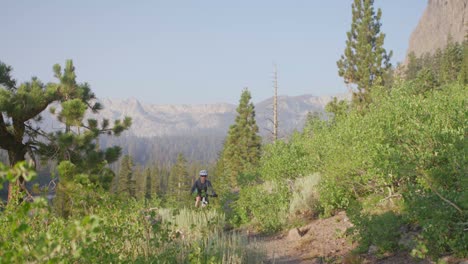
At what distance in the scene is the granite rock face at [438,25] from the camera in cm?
17025

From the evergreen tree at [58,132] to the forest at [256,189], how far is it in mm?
28

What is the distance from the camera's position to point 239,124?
50.0 meters

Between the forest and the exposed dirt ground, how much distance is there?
0.23m

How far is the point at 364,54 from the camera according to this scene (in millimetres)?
28969

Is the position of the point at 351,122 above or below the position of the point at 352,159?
above

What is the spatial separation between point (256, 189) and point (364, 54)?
19503 millimetres

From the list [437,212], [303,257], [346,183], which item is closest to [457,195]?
[437,212]

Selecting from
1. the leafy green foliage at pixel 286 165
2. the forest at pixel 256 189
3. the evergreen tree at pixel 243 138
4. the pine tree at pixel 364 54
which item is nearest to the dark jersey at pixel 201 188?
the forest at pixel 256 189

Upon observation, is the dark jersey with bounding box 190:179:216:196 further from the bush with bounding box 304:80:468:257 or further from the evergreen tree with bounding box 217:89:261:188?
the evergreen tree with bounding box 217:89:261:188

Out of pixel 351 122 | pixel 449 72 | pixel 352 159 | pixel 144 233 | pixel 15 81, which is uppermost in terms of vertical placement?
pixel 449 72

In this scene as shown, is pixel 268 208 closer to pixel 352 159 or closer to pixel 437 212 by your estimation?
pixel 352 159

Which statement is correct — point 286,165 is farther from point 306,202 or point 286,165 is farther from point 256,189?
point 306,202

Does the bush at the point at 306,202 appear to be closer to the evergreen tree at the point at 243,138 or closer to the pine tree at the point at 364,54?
the pine tree at the point at 364,54

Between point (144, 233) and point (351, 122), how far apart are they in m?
6.53
